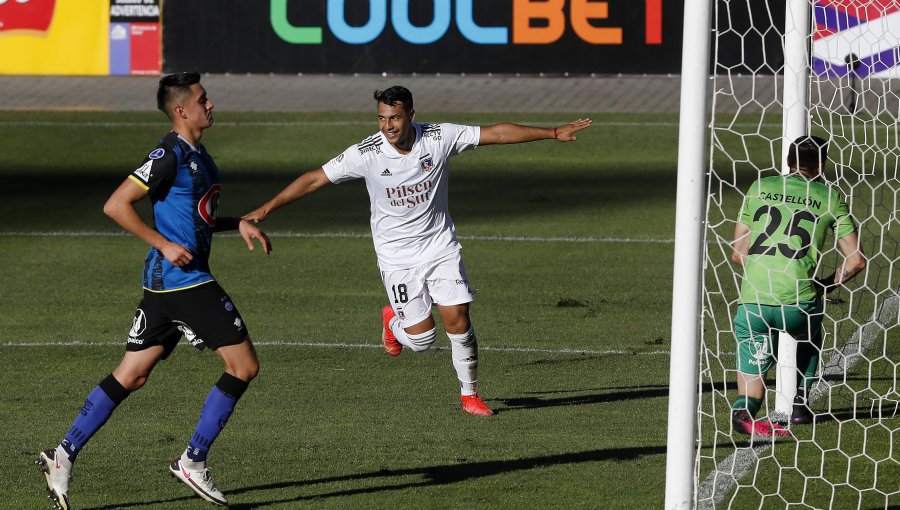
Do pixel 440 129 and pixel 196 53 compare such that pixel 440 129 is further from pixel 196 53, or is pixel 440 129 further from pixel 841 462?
pixel 196 53

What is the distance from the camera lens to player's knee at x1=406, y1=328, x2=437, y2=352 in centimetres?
859

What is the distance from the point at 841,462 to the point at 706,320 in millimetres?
3952

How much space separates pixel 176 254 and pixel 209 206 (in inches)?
14.1

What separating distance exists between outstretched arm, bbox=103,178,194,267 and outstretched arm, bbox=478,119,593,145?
2.20 meters

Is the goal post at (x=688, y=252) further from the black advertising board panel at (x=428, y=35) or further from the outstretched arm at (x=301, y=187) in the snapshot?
the black advertising board panel at (x=428, y=35)

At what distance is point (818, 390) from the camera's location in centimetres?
852

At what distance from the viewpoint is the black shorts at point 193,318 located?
250 inches

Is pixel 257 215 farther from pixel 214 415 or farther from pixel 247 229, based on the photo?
pixel 214 415

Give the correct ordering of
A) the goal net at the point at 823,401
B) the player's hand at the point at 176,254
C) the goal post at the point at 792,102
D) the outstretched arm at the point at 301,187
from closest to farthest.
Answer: the player's hand at the point at 176,254, the goal net at the point at 823,401, the goal post at the point at 792,102, the outstretched arm at the point at 301,187

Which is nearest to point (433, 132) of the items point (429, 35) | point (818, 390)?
point (818, 390)

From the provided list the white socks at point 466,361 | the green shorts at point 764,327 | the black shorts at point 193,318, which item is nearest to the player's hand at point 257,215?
the black shorts at point 193,318

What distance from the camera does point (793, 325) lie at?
753cm

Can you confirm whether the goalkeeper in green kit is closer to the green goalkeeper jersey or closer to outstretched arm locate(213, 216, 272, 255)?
the green goalkeeper jersey

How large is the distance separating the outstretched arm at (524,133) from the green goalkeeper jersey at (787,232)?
3.20ft
